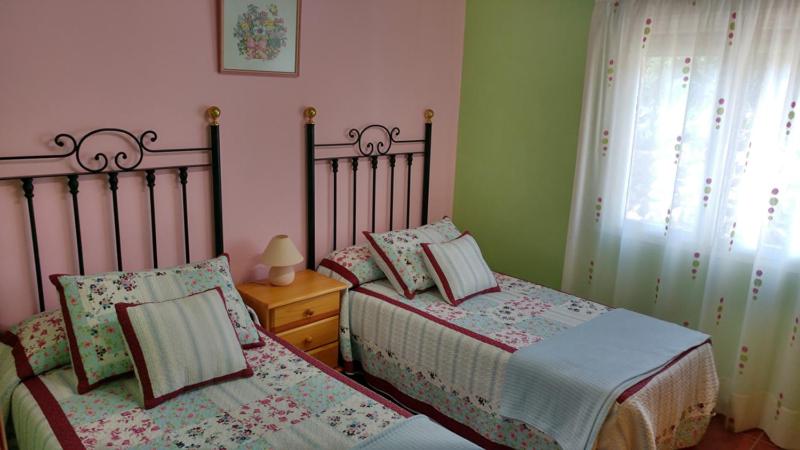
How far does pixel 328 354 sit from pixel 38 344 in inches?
50.3

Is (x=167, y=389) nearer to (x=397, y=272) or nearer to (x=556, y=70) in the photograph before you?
(x=397, y=272)

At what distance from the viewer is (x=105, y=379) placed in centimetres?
206

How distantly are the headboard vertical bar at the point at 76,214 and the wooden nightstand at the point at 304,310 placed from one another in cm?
71

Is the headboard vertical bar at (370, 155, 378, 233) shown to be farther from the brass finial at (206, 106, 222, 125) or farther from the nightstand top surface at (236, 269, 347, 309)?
the brass finial at (206, 106, 222, 125)

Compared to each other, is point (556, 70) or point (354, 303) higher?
point (556, 70)

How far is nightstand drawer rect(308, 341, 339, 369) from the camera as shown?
2916mm

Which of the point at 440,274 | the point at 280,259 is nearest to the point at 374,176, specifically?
the point at 440,274

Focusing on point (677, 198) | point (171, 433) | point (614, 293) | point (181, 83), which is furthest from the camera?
point (614, 293)

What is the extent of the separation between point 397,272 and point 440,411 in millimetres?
747

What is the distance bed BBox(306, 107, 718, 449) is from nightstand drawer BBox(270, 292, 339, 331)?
0.08 meters

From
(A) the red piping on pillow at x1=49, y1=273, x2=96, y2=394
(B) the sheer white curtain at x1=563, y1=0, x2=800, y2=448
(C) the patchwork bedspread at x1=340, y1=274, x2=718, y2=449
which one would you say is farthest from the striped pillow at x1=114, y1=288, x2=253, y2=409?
(B) the sheer white curtain at x1=563, y1=0, x2=800, y2=448

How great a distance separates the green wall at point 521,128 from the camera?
3.39 meters

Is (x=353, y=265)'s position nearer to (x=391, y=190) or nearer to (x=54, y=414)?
(x=391, y=190)

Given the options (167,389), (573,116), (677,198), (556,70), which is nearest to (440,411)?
(167,389)
